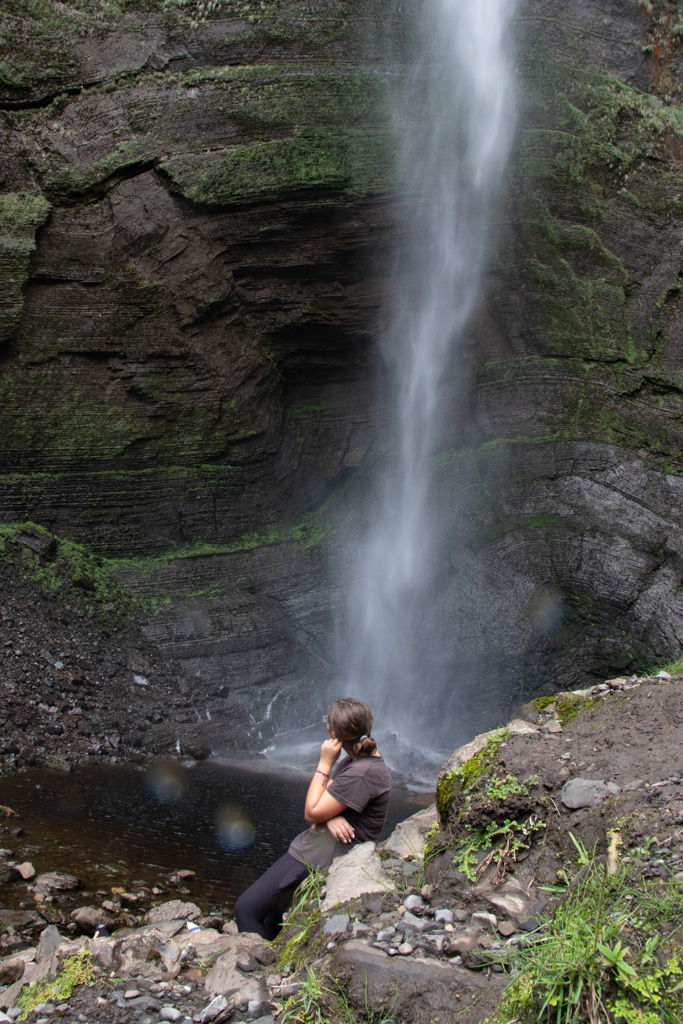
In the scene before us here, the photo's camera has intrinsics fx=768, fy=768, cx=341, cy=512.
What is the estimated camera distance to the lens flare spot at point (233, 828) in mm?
5926

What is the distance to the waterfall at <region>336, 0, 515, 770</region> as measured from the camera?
11062 mm

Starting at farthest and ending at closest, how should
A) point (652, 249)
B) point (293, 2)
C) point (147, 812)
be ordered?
point (652, 249) → point (293, 2) → point (147, 812)

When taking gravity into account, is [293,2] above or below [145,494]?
above

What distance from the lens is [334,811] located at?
3.51 meters

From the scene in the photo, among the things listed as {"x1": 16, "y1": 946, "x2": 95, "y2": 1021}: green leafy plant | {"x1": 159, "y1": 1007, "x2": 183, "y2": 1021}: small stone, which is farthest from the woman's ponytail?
{"x1": 16, "y1": 946, "x2": 95, "y2": 1021}: green leafy plant

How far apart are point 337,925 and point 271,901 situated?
596mm

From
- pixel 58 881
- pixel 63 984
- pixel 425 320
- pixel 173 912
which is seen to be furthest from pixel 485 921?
pixel 425 320

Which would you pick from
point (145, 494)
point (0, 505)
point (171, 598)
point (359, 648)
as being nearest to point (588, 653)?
point (359, 648)

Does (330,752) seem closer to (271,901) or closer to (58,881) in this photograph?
(271,901)

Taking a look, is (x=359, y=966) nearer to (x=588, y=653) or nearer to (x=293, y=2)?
(x=588, y=653)

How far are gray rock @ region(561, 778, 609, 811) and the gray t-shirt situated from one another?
0.79 metres

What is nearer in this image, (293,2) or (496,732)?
(496,732)

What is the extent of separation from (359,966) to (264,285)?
9472mm

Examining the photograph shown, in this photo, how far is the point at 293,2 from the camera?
1049 cm
